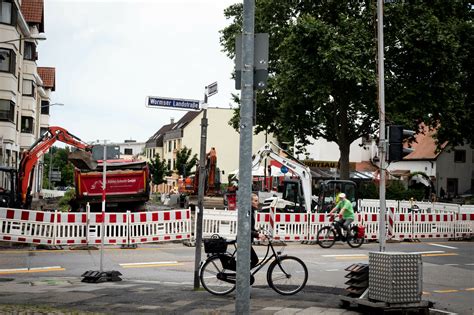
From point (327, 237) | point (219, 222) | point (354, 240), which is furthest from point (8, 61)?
point (354, 240)

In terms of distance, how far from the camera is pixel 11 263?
1709 cm

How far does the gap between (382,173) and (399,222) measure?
1091cm

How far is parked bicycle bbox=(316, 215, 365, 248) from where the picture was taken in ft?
73.7

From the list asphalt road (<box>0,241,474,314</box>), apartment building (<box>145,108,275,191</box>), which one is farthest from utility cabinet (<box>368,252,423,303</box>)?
apartment building (<box>145,108,275,191</box>)

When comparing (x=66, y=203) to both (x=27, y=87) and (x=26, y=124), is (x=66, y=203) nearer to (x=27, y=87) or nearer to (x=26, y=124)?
(x=26, y=124)

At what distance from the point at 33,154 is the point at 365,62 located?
657 inches

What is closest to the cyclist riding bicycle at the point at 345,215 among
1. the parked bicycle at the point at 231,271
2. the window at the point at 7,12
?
the parked bicycle at the point at 231,271

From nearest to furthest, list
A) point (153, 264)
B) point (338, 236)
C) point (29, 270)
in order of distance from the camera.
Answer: point (29, 270)
point (153, 264)
point (338, 236)

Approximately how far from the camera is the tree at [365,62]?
3328 centimetres

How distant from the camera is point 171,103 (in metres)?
11.9

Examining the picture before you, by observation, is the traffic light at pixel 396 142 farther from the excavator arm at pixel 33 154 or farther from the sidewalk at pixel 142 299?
the excavator arm at pixel 33 154

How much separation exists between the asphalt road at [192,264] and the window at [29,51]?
121 feet

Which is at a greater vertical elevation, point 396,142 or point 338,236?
point 396,142

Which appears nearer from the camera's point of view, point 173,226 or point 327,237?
point 327,237
